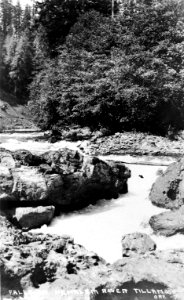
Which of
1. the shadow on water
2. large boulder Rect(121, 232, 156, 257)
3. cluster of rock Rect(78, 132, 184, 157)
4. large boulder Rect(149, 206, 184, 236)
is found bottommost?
cluster of rock Rect(78, 132, 184, 157)

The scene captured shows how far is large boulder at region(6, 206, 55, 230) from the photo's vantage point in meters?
8.22

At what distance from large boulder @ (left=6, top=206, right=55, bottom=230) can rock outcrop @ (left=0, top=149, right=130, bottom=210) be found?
304 millimetres

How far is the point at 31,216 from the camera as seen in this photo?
835 centimetres

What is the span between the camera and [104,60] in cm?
2281

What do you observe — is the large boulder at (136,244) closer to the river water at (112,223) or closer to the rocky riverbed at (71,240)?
the rocky riverbed at (71,240)

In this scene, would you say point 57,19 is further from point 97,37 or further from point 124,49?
point 124,49

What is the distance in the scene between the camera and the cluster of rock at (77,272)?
4.96 metres

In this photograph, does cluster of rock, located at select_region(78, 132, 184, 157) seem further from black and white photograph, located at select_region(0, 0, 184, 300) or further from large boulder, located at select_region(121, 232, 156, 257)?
large boulder, located at select_region(121, 232, 156, 257)

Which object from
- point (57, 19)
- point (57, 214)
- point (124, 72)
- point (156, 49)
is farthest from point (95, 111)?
point (57, 214)

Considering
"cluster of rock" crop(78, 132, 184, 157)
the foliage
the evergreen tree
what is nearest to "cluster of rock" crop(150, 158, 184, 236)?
"cluster of rock" crop(78, 132, 184, 157)

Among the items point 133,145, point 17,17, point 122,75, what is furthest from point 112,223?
point 17,17

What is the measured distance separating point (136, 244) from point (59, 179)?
3099 millimetres

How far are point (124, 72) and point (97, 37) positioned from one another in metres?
4.70

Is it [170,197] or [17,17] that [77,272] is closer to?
[170,197]
